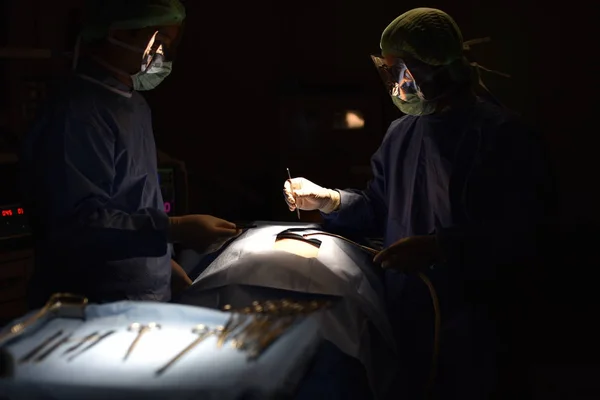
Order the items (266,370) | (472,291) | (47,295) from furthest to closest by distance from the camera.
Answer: (472,291) → (47,295) → (266,370)

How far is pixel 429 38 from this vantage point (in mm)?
1977

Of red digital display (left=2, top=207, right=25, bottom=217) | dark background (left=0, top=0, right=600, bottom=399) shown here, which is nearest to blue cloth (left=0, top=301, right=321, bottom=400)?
red digital display (left=2, top=207, right=25, bottom=217)

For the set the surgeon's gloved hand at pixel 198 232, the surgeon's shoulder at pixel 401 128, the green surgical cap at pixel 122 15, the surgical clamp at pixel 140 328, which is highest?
the green surgical cap at pixel 122 15

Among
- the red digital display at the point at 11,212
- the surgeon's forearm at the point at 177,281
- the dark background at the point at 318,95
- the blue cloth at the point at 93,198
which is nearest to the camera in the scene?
the blue cloth at the point at 93,198

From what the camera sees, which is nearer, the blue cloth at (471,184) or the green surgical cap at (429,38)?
the blue cloth at (471,184)

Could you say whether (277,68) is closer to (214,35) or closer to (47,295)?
(214,35)

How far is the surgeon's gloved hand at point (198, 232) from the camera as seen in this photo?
5.75 feet

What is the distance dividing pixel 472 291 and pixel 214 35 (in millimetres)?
2958

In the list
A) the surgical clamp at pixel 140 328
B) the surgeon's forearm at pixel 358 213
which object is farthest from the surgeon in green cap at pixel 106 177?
the surgeon's forearm at pixel 358 213

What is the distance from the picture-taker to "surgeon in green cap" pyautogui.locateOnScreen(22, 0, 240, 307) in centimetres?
169

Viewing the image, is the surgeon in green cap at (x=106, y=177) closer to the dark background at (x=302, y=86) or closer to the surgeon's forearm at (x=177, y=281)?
the surgeon's forearm at (x=177, y=281)

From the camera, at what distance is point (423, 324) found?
2.07 meters

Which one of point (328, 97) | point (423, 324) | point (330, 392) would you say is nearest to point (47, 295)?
point (330, 392)

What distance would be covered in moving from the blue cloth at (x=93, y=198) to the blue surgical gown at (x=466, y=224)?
75 cm
